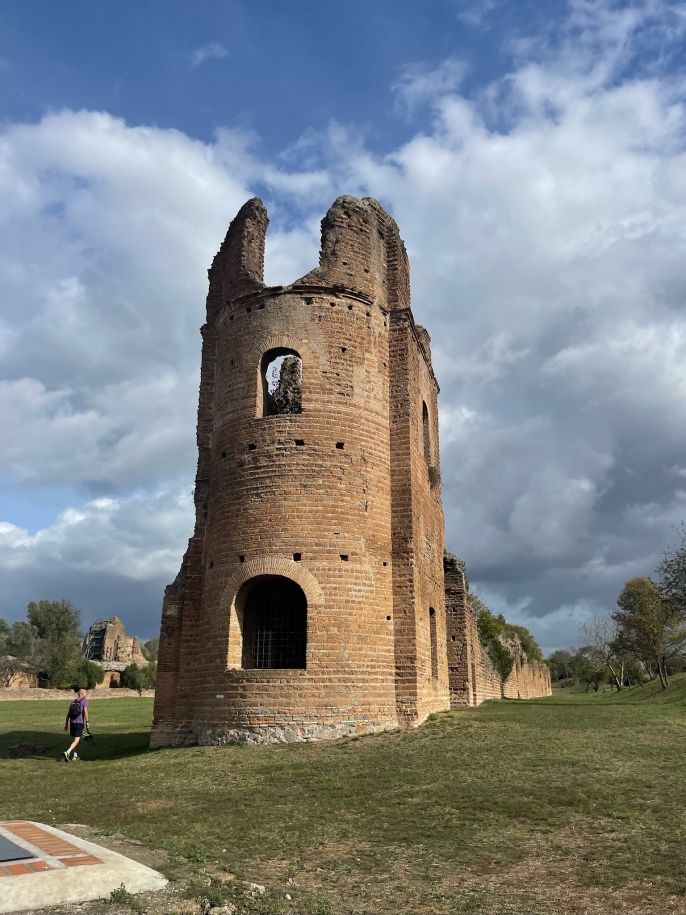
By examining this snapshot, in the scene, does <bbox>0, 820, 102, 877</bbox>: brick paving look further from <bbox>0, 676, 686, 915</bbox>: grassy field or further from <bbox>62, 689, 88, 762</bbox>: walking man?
<bbox>62, 689, 88, 762</bbox>: walking man

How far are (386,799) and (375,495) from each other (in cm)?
767

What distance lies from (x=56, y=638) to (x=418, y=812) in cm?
6102

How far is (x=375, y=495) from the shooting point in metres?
15.4

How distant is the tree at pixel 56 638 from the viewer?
51344 millimetres

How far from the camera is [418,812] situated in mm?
7719

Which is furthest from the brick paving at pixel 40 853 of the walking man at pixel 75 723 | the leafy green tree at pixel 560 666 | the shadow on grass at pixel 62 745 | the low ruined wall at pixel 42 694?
the leafy green tree at pixel 560 666

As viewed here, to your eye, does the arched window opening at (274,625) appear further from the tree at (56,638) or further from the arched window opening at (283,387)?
the tree at (56,638)

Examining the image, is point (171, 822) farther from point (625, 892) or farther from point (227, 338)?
point (227, 338)

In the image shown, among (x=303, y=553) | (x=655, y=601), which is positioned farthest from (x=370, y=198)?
(x=655, y=601)

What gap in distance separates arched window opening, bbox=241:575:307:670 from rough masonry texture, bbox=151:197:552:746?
0.09ft

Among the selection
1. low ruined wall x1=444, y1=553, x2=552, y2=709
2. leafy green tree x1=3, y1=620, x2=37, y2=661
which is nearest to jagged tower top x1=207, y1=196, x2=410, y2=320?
low ruined wall x1=444, y1=553, x2=552, y2=709

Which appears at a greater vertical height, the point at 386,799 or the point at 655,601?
the point at 655,601

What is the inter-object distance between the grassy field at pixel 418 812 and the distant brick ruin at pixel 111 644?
5639 cm

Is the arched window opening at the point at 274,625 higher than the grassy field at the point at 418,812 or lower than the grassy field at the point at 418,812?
higher
